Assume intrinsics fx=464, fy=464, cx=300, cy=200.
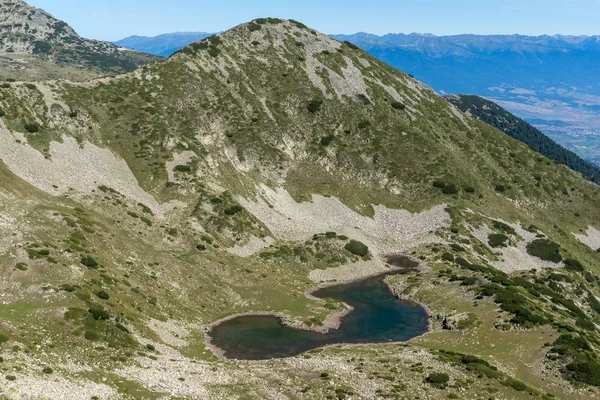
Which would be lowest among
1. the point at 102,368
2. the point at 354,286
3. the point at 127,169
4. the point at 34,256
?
the point at 354,286

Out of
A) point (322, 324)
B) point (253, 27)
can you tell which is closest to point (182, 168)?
point (322, 324)

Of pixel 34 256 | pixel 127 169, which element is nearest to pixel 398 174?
pixel 127 169

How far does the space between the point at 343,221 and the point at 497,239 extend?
147ft

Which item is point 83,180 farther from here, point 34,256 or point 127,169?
point 34,256

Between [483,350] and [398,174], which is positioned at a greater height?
[398,174]

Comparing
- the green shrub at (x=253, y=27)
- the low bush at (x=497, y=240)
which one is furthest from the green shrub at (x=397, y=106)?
the green shrub at (x=253, y=27)

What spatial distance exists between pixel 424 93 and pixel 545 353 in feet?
493

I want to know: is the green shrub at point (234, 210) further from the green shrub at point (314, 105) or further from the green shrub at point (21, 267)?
the green shrub at point (314, 105)

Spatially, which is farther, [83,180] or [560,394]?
[83,180]

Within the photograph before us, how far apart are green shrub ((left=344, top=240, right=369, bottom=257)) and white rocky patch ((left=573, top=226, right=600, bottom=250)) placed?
255ft

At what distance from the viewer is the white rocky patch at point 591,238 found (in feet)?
481

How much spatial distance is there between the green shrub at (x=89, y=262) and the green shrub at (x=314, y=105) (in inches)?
4143

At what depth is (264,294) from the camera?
89.7 metres

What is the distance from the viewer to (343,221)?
432 ft
